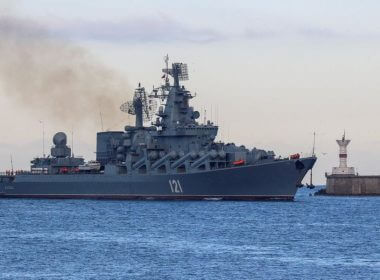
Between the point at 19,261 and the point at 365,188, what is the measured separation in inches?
3788

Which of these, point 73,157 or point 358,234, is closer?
point 358,234

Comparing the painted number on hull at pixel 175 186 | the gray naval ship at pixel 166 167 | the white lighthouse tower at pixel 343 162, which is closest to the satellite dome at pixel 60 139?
the gray naval ship at pixel 166 167

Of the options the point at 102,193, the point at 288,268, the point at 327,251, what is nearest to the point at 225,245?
the point at 327,251

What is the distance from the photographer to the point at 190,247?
2286 inches

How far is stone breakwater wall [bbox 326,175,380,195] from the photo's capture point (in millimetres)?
142375

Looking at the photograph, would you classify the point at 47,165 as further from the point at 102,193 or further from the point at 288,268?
the point at 288,268

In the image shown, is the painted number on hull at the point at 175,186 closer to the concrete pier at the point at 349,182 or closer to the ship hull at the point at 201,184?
the ship hull at the point at 201,184

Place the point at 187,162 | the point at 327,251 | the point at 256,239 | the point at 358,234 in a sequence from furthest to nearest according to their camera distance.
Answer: the point at 187,162 < the point at 358,234 < the point at 256,239 < the point at 327,251

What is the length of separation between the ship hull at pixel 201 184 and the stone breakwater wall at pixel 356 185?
4501 cm

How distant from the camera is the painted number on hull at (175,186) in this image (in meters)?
101

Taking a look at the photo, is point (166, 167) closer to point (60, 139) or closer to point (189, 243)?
point (60, 139)

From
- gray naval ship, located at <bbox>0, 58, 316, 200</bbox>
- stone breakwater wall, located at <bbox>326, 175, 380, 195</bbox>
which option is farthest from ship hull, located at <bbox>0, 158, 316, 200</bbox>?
stone breakwater wall, located at <bbox>326, 175, 380, 195</bbox>

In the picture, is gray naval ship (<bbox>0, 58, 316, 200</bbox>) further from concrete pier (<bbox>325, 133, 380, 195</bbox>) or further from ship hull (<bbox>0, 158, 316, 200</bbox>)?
concrete pier (<bbox>325, 133, 380, 195</bbox>)

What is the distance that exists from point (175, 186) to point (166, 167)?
2.59 m
